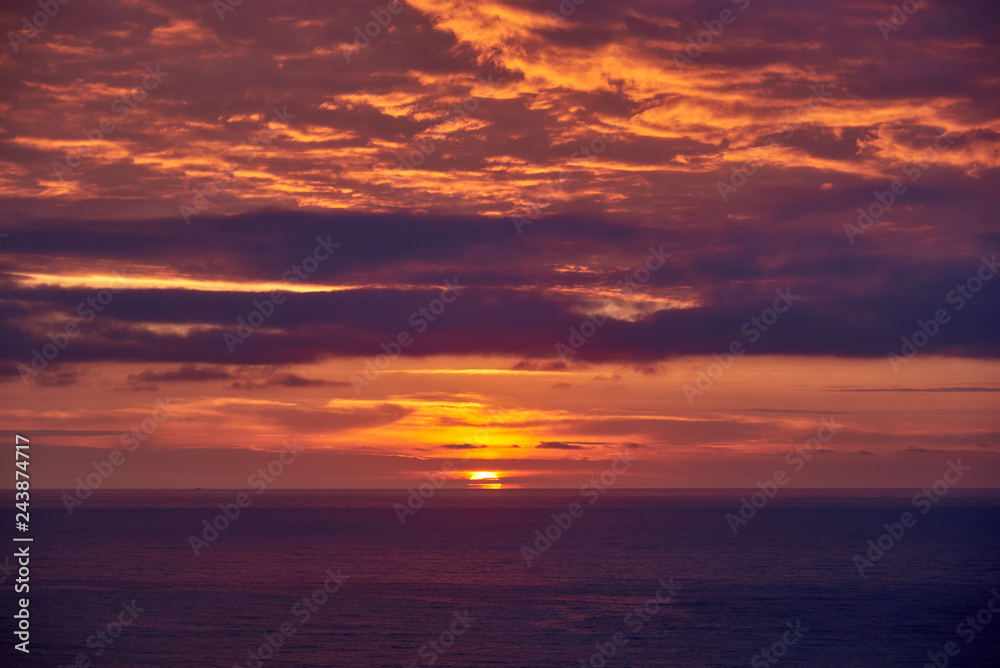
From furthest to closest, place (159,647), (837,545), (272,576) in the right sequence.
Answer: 1. (837,545)
2. (272,576)
3. (159,647)

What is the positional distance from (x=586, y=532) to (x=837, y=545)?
52327 millimetres

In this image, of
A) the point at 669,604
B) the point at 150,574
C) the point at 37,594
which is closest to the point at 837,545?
the point at 669,604

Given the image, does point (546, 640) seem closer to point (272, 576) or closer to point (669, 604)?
point (669, 604)

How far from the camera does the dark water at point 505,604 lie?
66125 millimetres

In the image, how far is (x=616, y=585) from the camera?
3866 inches

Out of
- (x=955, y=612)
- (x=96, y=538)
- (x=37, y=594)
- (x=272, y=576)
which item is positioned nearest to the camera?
(x=955, y=612)

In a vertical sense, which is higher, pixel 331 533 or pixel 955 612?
pixel 955 612

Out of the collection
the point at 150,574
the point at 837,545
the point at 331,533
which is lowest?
the point at 331,533

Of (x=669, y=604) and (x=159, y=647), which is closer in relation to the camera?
(x=159, y=647)

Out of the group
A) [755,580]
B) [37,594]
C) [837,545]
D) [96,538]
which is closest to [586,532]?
[837,545]

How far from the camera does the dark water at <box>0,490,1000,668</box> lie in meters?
66.1

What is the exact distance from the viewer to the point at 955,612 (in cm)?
8212

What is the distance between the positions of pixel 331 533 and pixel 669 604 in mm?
111713

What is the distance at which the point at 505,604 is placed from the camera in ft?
281
